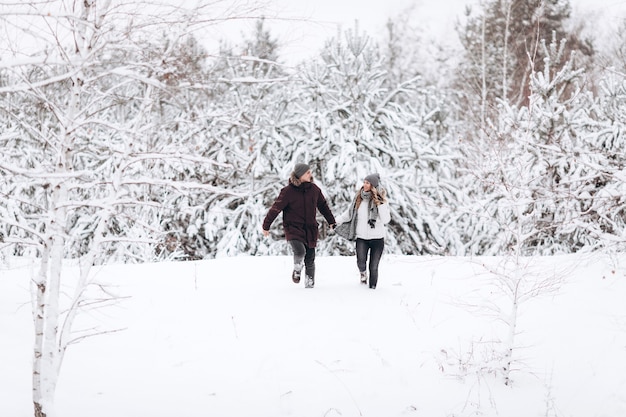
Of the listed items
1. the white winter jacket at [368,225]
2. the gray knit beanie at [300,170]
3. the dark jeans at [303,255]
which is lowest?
the dark jeans at [303,255]

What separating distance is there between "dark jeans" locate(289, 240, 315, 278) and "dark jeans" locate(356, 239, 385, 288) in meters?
0.61

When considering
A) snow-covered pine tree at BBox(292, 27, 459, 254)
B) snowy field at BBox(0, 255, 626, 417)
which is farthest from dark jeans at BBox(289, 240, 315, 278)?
snow-covered pine tree at BBox(292, 27, 459, 254)

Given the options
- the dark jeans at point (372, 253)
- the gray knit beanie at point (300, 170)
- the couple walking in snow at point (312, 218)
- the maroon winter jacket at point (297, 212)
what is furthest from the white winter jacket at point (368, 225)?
the gray knit beanie at point (300, 170)

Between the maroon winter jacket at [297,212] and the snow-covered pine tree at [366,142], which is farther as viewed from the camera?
the snow-covered pine tree at [366,142]

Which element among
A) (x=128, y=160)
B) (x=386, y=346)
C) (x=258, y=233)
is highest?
(x=128, y=160)

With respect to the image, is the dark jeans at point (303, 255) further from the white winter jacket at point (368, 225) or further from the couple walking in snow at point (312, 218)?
the white winter jacket at point (368, 225)

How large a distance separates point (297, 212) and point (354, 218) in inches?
28.9

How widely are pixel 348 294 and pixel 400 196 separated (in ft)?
14.7

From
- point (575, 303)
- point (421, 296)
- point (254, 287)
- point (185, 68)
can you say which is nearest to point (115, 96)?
point (185, 68)

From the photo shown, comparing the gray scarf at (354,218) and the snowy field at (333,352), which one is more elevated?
the gray scarf at (354,218)

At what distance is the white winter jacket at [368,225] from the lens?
613 centimetres

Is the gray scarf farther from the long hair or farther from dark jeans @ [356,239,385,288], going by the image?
dark jeans @ [356,239,385,288]

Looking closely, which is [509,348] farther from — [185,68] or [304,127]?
[304,127]

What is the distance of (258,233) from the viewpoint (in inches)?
413
